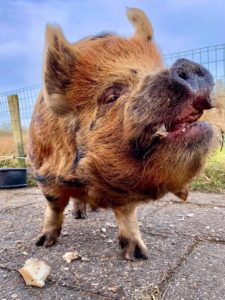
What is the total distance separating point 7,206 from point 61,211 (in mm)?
1704

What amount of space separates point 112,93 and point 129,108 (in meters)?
0.23

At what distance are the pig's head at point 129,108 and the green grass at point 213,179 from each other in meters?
3.14

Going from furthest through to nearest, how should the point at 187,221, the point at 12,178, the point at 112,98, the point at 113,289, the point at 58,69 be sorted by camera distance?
the point at 12,178
the point at 187,221
the point at 113,289
the point at 58,69
the point at 112,98

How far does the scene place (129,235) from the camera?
2801 mm

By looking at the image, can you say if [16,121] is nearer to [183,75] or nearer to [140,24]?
[140,24]

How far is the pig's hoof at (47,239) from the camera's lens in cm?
301

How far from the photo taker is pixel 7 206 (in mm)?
4539

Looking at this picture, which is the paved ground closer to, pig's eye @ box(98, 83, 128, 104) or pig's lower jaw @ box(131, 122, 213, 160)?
pig's lower jaw @ box(131, 122, 213, 160)

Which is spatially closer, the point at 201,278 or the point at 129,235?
the point at 201,278

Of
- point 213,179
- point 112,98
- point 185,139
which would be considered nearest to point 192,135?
point 185,139

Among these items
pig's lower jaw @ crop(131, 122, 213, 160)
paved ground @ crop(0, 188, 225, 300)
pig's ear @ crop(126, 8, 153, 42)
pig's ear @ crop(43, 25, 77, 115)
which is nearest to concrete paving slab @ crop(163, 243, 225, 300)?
paved ground @ crop(0, 188, 225, 300)

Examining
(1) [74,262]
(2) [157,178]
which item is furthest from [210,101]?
(1) [74,262]

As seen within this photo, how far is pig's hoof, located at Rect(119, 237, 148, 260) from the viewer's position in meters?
2.70

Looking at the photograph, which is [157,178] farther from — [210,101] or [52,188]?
[52,188]
